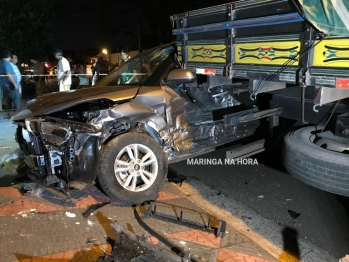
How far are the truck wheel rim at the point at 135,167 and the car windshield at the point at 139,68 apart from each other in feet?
3.73

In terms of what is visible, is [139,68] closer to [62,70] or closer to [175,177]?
[175,177]

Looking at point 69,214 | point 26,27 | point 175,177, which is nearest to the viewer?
point 69,214

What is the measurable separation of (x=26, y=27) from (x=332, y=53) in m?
17.7

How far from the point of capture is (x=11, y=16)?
16.9m

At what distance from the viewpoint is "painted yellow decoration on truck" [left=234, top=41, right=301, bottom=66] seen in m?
3.38

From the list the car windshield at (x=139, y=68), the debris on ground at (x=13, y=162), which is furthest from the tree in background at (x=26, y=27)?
the car windshield at (x=139, y=68)

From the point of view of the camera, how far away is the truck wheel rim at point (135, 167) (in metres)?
4.09

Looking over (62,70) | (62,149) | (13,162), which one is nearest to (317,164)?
(62,149)

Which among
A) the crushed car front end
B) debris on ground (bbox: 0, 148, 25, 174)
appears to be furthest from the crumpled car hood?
debris on ground (bbox: 0, 148, 25, 174)

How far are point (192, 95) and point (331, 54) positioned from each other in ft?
7.32

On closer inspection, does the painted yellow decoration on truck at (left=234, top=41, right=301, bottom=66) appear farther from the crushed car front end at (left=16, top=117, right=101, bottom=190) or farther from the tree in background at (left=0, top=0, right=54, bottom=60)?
the tree in background at (left=0, top=0, right=54, bottom=60)

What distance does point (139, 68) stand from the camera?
5238 mm

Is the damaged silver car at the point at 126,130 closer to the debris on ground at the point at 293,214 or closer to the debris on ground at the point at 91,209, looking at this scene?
the debris on ground at the point at 91,209

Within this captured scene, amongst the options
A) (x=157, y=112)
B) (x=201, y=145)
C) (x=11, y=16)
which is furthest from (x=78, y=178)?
(x=11, y=16)
